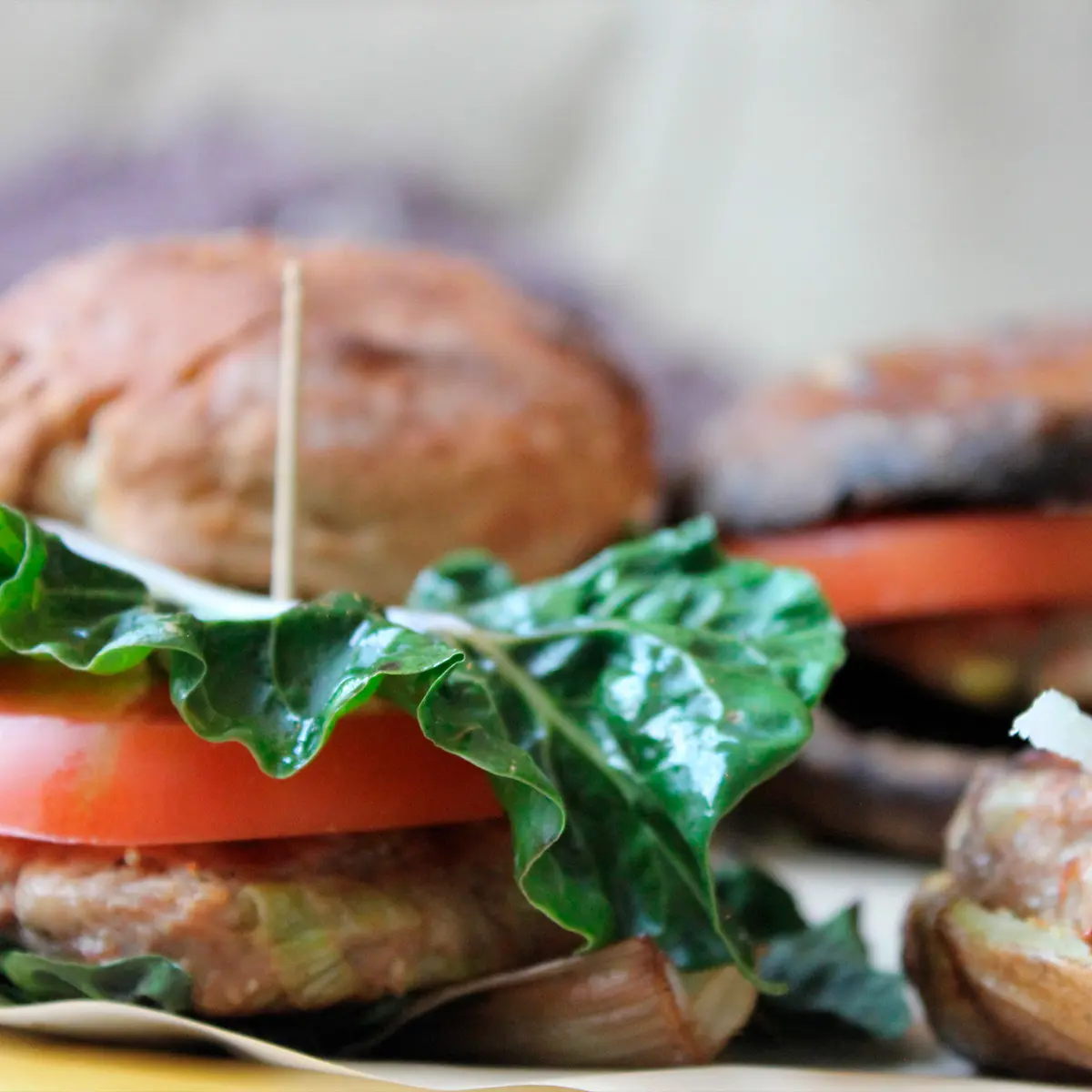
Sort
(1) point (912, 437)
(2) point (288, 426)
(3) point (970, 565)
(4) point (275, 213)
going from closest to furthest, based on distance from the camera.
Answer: (2) point (288, 426) → (3) point (970, 565) → (1) point (912, 437) → (4) point (275, 213)

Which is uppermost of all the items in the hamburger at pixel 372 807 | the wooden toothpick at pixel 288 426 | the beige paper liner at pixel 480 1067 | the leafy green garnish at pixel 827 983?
the wooden toothpick at pixel 288 426

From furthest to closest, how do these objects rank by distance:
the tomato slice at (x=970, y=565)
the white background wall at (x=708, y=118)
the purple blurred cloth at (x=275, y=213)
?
the white background wall at (x=708, y=118)
the purple blurred cloth at (x=275, y=213)
the tomato slice at (x=970, y=565)

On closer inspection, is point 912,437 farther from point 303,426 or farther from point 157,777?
point 157,777

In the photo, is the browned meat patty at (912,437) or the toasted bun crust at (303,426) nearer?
the toasted bun crust at (303,426)

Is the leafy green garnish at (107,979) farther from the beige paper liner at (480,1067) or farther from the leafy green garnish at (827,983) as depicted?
the leafy green garnish at (827,983)

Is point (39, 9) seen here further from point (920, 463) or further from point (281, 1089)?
point (281, 1089)

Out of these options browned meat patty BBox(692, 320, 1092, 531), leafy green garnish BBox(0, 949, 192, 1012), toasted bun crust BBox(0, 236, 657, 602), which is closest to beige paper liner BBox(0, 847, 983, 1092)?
leafy green garnish BBox(0, 949, 192, 1012)

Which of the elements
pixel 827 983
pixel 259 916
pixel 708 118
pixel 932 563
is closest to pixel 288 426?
pixel 259 916

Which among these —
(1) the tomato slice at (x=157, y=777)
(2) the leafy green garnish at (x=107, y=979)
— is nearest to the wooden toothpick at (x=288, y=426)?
(1) the tomato slice at (x=157, y=777)
